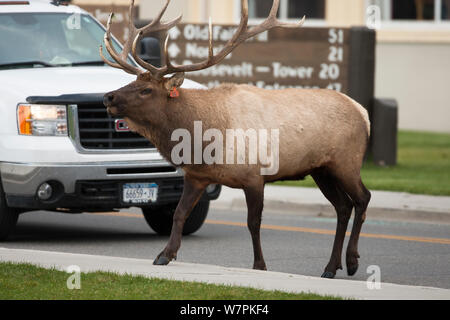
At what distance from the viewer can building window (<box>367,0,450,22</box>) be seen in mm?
27141

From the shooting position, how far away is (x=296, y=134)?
9.78 metres

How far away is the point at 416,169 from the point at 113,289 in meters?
12.1

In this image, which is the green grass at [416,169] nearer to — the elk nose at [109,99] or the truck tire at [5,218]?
the truck tire at [5,218]

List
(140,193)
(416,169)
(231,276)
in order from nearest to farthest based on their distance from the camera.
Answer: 1. (231,276)
2. (140,193)
3. (416,169)

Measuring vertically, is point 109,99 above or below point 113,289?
above

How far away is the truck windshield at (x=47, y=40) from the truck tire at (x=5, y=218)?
1636mm

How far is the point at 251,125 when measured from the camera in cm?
973

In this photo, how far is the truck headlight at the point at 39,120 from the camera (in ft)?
37.5

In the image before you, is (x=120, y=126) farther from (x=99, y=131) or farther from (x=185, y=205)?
(x=185, y=205)

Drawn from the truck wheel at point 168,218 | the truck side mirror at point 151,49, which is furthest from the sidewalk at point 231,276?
the truck side mirror at point 151,49

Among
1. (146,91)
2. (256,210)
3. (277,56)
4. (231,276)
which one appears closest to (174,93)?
(146,91)

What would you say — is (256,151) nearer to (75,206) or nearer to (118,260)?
(118,260)
